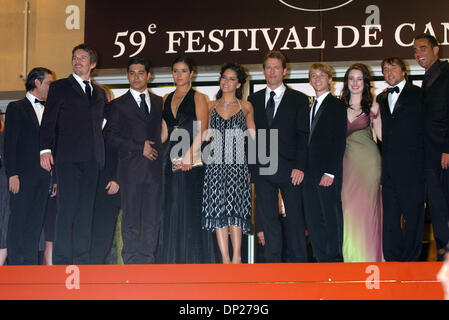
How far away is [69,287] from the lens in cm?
393

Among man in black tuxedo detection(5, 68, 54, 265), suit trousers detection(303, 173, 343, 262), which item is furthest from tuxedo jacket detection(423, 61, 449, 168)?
man in black tuxedo detection(5, 68, 54, 265)

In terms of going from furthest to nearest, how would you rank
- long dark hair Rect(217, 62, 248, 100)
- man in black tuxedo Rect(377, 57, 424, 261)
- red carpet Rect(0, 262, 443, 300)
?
long dark hair Rect(217, 62, 248, 100), man in black tuxedo Rect(377, 57, 424, 261), red carpet Rect(0, 262, 443, 300)

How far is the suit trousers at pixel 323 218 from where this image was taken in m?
4.46

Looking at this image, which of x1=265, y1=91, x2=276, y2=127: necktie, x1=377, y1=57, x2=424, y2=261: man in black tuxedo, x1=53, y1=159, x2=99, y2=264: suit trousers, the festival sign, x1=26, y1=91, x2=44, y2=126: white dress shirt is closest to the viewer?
x1=53, y1=159, x2=99, y2=264: suit trousers

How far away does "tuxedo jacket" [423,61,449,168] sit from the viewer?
441 centimetres

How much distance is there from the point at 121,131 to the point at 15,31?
2.71 m

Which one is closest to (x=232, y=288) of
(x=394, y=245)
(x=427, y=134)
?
(x=394, y=245)

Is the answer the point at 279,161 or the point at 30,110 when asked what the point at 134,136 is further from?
the point at 279,161

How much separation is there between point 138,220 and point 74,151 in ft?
2.17

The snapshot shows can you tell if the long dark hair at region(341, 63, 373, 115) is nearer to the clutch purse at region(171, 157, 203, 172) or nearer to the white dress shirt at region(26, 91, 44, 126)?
the clutch purse at region(171, 157, 203, 172)

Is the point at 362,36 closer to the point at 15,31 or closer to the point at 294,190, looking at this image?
the point at 294,190

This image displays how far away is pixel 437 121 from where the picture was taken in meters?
4.44

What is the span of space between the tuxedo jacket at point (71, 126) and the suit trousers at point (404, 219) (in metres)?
2.00

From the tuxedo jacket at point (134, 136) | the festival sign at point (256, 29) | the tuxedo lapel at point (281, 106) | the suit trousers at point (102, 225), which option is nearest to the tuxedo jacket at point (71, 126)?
the tuxedo jacket at point (134, 136)
